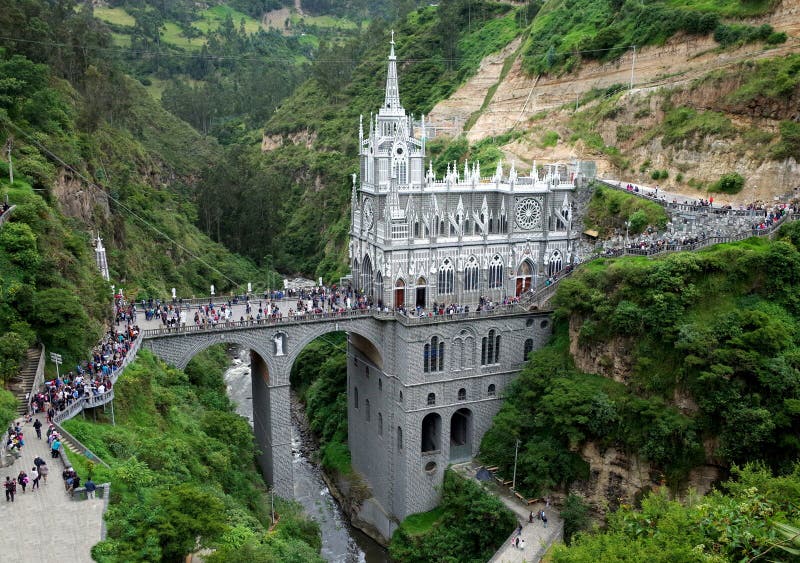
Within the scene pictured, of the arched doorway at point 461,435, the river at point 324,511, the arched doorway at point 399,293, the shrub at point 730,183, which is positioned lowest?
the river at point 324,511

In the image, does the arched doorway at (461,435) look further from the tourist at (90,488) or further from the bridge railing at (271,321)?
the tourist at (90,488)

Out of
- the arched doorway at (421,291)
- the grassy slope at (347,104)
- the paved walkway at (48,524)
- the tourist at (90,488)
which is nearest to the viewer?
the paved walkway at (48,524)

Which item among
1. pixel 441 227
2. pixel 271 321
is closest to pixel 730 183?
pixel 441 227

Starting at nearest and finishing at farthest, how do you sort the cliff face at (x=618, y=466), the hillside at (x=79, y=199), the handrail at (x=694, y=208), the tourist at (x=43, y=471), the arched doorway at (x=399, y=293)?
the tourist at (x=43, y=471) < the hillside at (x=79, y=199) < the cliff face at (x=618, y=466) < the handrail at (x=694, y=208) < the arched doorway at (x=399, y=293)

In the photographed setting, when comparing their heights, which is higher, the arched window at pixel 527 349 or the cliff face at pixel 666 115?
the cliff face at pixel 666 115

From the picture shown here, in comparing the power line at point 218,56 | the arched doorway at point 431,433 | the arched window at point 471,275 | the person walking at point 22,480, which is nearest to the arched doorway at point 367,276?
the arched window at point 471,275

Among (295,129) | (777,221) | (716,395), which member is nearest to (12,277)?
(716,395)
